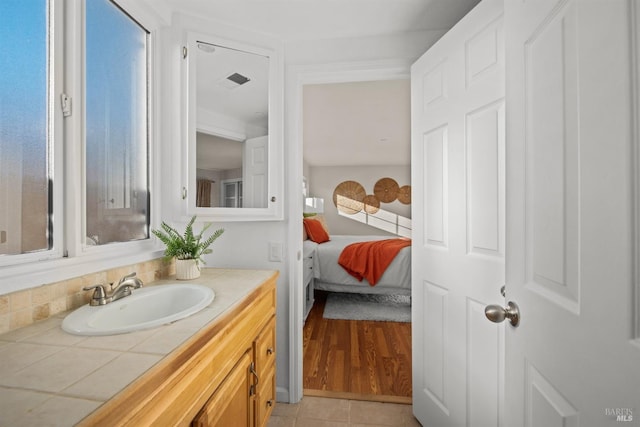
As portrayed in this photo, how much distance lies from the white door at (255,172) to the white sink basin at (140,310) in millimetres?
603

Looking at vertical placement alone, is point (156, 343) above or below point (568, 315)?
below

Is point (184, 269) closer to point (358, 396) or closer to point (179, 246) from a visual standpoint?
point (179, 246)

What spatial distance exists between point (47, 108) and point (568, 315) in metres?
1.61

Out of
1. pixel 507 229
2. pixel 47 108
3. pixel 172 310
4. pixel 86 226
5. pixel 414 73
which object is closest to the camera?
pixel 507 229

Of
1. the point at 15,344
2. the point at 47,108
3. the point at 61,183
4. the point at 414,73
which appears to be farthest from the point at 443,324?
the point at 47,108

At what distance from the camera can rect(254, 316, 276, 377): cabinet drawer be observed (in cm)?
128

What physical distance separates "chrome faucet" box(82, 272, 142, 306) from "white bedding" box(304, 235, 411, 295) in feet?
8.51

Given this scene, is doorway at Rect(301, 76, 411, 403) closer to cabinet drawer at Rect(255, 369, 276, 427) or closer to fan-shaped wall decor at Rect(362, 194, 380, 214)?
cabinet drawer at Rect(255, 369, 276, 427)

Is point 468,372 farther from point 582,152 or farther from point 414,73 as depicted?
point 414,73

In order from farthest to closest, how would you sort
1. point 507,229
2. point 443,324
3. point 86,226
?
point 443,324 → point 86,226 → point 507,229

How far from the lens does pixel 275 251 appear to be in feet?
5.94

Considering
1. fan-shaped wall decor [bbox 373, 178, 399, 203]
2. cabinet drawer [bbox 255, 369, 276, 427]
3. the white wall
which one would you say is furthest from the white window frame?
fan-shaped wall decor [bbox 373, 178, 399, 203]

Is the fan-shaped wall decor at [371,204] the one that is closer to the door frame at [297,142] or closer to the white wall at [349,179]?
the white wall at [349,179]

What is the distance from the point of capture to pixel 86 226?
1.10 m
